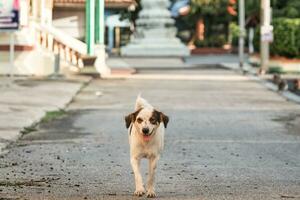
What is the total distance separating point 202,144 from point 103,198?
6176 mm

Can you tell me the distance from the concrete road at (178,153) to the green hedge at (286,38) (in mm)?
17709

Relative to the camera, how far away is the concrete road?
980 centimetres

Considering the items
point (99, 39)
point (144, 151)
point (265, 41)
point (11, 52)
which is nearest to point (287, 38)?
point (265, 41)

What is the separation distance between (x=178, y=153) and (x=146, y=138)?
468 cm

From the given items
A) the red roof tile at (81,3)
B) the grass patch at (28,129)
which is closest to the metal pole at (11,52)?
the red roof tile at (81,3)

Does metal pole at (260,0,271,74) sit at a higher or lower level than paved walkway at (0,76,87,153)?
higher

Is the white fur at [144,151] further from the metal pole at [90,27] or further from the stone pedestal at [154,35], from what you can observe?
the stone pedestal at [154,35]

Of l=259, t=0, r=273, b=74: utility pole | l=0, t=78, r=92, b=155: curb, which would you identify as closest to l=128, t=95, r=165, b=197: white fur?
l=0, t=78, r=92, b=155: curb

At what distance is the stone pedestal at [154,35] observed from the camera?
67.8 meters

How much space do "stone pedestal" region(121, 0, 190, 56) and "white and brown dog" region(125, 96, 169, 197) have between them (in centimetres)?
5772

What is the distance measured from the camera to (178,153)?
539 inches

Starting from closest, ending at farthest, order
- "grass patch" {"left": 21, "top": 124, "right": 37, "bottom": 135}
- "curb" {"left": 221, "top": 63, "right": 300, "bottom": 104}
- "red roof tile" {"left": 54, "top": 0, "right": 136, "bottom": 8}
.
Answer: "grass patch" {"left": 21, "top": 124, "right": 37, "bottom": 135}, "curb" {"left": 221, "top": 63, "right": 300, "bottom": 104}, "red roof tile" {"left": 54, "top": 0, "right": 136, "bottom": 8}

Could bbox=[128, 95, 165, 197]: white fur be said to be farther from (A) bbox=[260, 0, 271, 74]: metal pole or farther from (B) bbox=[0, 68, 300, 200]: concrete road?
(A) bbox=[260, 0, 271, 74]: metal pole

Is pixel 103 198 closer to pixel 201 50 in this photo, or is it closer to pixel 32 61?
pixel 32 61
